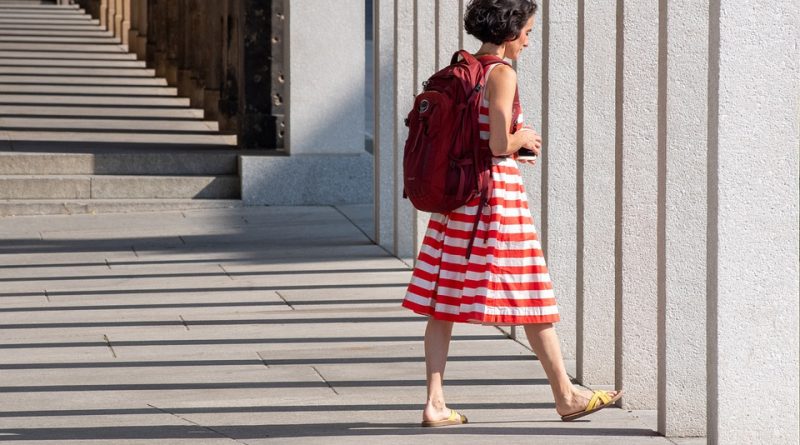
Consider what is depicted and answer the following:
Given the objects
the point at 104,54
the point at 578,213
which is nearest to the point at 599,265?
the point at 578,213

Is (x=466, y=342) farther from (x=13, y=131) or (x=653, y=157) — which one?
(x=13, y=131)

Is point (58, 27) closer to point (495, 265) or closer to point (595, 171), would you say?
point (595, 171)

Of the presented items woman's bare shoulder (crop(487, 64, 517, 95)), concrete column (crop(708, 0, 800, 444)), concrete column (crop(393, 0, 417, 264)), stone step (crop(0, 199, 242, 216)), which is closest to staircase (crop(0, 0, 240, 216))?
stone step (crop(0, 199, 242, 216))

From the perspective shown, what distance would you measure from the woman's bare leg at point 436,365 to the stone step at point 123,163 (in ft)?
26.8

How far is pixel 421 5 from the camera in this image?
988 centimetres

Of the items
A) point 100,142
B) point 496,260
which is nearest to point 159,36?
point 100,142

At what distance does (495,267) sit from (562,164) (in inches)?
63.6

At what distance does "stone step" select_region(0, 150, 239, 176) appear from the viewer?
44.2 feet

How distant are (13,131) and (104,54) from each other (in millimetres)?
9980

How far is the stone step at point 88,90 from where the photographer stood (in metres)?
19.3

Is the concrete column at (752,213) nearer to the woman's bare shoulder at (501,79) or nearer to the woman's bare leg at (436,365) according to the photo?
the woman's bare shoulder at (501,79)

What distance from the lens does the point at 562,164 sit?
716cm

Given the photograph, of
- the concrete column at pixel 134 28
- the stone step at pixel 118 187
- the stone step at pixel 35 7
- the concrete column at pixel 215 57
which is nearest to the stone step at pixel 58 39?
the concrete column at pixel 134 28

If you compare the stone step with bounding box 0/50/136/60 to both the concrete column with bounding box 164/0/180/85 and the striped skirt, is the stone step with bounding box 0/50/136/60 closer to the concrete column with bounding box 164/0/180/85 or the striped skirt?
the concrete column with bounding box 164/0/180/85
